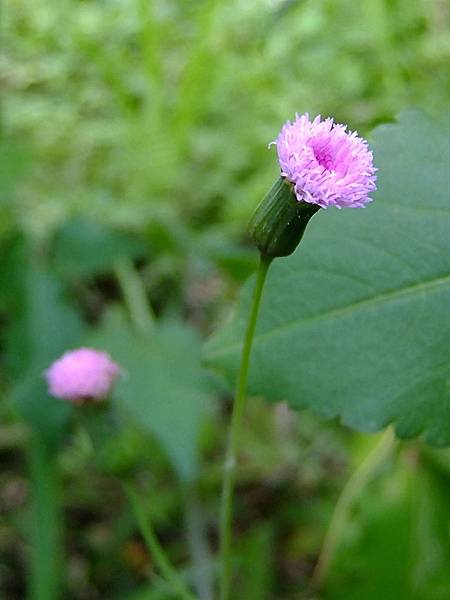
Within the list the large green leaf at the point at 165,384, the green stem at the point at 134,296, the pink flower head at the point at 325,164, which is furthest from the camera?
the green stem at the point at 134,296

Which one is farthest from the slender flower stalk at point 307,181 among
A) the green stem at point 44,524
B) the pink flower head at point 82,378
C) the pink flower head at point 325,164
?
the green stem at point 44,524

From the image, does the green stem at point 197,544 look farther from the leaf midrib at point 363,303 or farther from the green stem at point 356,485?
the leaf midrib at point 363,303

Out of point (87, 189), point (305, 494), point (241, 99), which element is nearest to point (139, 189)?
Result: point (87, 189)

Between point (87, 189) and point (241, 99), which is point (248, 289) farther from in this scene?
point (241, 99)

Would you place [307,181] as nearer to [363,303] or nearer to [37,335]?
[363,303]

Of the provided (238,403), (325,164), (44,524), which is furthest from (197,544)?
(325,164)

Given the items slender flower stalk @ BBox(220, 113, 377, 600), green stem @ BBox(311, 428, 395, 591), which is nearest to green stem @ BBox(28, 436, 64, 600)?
green stem @ BBox(311, 428, 395, 591)
